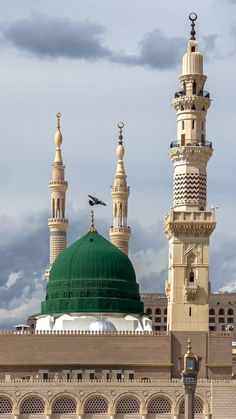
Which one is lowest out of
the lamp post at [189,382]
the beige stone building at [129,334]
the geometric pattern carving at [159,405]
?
the lamp post at [189,382]

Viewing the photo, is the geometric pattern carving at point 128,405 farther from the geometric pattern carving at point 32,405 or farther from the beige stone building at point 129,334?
the geometric pattern carving at point 32,405

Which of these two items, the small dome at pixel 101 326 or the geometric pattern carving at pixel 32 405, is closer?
the geometric pattern carving at pixel 32 405

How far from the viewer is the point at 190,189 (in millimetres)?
74625

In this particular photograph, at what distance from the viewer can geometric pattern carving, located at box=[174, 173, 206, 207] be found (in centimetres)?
7462

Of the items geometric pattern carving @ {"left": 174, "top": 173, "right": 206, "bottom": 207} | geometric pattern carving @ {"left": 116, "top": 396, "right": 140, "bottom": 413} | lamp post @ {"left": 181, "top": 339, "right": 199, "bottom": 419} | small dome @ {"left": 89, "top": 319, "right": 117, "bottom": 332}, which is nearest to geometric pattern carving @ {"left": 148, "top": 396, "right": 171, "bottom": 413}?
geometric pattern carving @ {"left": 116, "top": 396, "right": 140, "bottom": 413}

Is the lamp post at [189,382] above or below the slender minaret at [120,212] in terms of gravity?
below

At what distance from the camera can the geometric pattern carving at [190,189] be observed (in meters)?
74.6

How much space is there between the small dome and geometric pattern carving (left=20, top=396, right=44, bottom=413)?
212 inches

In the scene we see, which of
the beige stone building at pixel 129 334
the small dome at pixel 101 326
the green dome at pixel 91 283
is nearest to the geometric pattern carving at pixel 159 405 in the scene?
the beige stone building at pixel 129 334

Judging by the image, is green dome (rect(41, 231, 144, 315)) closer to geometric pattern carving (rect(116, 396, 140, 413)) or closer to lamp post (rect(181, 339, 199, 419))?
geometric pattern carving (rect(116, 396, 140, 413))

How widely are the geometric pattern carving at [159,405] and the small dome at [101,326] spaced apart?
5012mm

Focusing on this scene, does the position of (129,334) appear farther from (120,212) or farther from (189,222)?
(120,212)

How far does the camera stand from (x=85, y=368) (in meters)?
71.3

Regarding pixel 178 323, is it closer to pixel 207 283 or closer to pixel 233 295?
pixel 207 283
